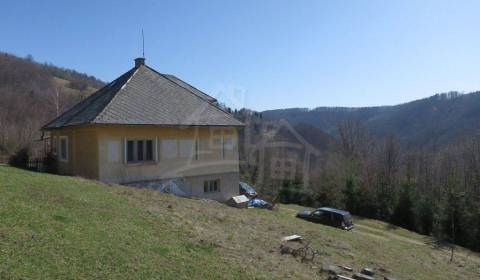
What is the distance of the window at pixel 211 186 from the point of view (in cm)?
2234

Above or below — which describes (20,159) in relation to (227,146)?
below

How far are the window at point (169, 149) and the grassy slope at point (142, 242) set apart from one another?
447 cm

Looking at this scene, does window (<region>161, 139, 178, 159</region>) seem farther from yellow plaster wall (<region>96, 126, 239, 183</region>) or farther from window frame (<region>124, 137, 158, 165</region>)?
window frame (<region>124, 137, 158, 165</region>)

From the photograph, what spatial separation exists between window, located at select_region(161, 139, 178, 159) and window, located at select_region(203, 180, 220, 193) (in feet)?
9.14

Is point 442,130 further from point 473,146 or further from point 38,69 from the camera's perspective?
point 38,69

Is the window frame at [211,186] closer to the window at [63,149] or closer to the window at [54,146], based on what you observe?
the window at [63,149]

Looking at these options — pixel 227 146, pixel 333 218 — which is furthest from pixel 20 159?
pixel 333 218

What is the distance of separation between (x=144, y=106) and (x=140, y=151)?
2.43 metres

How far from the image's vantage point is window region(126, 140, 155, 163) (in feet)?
63.2

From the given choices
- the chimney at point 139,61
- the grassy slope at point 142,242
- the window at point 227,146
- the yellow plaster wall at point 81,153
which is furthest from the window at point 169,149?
the chimney at point 139,61

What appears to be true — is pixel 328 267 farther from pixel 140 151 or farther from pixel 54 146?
pixel 54 146

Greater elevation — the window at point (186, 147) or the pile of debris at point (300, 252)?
the window at point (186, 147)

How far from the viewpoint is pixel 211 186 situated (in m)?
22.7

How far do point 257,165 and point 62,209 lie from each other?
1688 inches
